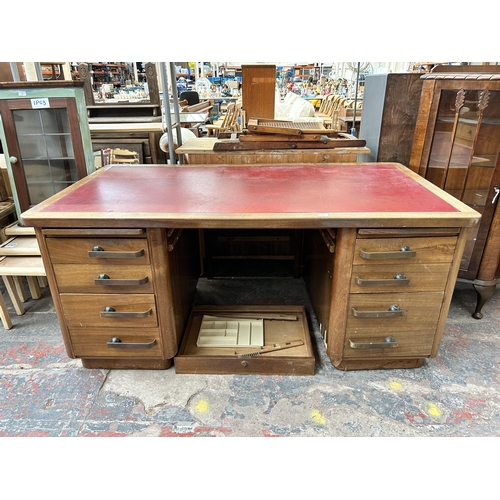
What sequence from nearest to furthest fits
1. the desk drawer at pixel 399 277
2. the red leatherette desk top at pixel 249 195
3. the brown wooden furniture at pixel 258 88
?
the red leatherette desk top at pixel 249 195 → the desk drawer at pixel 399 277 → the brown wooden furniture at pixel 258 88

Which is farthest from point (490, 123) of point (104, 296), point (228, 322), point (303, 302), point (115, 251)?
point (104, 296)

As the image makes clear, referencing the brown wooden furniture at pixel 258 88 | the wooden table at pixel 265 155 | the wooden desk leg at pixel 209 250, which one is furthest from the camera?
the brown wooden furniture at pixel 258 88

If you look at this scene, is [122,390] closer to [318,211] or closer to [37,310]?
[37,310]

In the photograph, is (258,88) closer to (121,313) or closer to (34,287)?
(34,287)

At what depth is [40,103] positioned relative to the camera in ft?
6.89

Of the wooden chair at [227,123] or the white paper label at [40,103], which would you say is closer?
the white paper label at [40,103]

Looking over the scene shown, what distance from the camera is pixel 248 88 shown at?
3.56m

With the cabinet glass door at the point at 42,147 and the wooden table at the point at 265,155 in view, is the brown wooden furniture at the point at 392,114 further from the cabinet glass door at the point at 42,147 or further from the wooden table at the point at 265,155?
the cabinet glass door at the point at 42,147

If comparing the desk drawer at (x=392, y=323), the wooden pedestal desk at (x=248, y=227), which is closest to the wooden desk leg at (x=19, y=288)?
the wooden pedestal desk at (x=248, y=227)

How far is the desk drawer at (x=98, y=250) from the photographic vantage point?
1555 millimetres

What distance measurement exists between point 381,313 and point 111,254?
3.87ft

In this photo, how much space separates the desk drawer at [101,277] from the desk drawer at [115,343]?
8.5 inches

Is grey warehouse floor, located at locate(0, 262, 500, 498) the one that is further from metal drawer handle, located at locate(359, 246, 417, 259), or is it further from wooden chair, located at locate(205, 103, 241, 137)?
wooden chair, located at locate(205, 103, 241, 137)

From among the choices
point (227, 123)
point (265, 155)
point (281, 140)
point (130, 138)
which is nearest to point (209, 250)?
point (265, 155)
